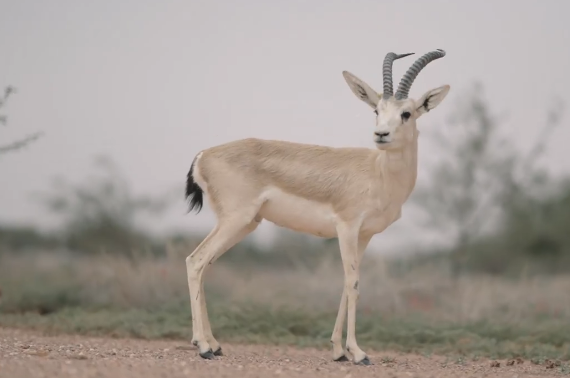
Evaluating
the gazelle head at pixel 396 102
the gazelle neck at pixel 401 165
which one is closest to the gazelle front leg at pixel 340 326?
the gazelle neck at pixel 401 165

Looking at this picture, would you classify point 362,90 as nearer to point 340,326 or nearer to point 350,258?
point 350,258

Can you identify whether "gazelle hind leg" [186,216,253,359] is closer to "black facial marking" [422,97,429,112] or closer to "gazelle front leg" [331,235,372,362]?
"gazelle front leg" [331,235,372,362]

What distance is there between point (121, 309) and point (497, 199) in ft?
44.4

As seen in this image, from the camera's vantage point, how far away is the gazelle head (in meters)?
8.79

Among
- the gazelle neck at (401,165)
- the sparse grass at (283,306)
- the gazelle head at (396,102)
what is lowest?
the sparse grass at (283,306)

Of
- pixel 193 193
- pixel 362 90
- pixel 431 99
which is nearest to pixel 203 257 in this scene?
pixel 193 193

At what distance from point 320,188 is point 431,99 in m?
1.64

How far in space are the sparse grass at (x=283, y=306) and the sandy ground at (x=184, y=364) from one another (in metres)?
0.90

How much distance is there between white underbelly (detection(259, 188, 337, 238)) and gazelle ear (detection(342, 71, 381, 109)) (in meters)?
1.33

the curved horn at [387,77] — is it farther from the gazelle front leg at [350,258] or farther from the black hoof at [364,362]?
the black hoof at [364,362]

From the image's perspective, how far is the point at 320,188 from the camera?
9445mm

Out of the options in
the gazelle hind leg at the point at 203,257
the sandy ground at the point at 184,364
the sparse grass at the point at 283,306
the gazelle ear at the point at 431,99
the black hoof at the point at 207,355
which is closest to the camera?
the sandy ground at the point at 184,364

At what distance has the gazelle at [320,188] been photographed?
9148 mm

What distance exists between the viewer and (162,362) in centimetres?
789
